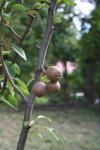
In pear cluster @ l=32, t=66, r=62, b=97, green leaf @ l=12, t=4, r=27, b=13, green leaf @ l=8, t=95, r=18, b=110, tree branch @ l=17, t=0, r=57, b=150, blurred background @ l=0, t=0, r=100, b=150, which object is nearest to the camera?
pear cluster @ l=32, t=66, r=62, b=97

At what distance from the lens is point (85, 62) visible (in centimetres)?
1177

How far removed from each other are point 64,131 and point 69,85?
678 centimetres

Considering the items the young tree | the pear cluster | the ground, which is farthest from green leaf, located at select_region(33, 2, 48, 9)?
the ground

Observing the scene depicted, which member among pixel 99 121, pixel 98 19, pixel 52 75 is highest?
pixel 52 75

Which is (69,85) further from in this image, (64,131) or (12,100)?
(12,100)

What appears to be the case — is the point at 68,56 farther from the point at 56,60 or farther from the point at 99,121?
the point at 99,121

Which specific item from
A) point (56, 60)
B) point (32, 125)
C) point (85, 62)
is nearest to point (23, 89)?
point (32, 125)

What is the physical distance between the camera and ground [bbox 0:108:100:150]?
5766 mm

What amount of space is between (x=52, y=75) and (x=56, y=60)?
38.1 ft

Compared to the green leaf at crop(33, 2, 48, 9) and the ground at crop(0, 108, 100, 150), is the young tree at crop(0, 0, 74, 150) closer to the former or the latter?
the green leaf at crop(33, 2, 48, 9)

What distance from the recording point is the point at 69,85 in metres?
13.8

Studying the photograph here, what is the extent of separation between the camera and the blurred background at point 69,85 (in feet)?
18.3

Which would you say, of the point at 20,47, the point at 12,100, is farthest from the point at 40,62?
the point at 12,100

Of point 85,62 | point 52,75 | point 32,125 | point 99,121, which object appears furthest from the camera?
point 85,62
